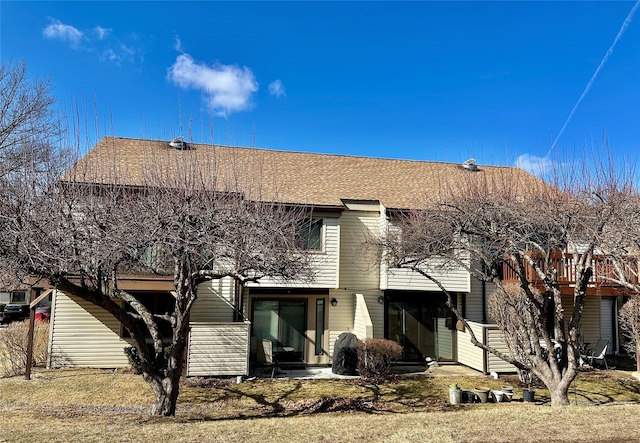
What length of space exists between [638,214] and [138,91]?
11191mm

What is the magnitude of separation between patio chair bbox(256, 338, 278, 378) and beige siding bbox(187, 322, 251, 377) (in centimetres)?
102

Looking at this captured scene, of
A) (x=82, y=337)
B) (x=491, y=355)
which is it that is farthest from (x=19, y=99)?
(x=491, y=355)

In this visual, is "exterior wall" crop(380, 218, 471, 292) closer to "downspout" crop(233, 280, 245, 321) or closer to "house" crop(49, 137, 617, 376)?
"house" crop(49, 137, 617, 376)

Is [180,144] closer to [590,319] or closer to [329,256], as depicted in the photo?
[329,256]

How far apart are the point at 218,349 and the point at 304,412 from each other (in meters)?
3.75

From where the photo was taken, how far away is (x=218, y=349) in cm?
1223

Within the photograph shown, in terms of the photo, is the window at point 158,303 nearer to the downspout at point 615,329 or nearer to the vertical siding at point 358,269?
the vertical siding at point 358,269

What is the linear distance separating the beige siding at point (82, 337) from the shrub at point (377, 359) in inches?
291

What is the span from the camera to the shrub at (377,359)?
41.2 feet

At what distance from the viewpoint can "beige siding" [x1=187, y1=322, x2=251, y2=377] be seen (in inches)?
476

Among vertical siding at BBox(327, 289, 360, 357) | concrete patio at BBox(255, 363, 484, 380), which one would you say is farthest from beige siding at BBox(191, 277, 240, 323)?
vertical siding at BBox(327, 289, 360, 357)

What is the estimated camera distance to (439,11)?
1393cm

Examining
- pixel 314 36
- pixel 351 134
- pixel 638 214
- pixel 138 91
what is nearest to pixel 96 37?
pixel 138 91

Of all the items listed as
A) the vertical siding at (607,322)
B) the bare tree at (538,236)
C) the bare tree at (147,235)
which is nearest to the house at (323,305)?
the vertical siding at (607,322)
